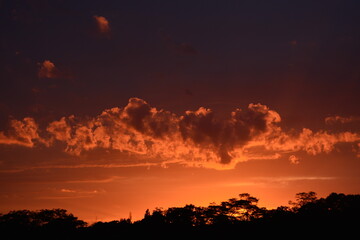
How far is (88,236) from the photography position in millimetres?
108375

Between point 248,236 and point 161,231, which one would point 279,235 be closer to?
point 248,236

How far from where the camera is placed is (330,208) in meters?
120

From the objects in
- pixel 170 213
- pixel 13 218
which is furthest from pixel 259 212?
pixel 13 218

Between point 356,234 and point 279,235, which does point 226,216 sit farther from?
point 356,234

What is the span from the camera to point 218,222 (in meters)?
119

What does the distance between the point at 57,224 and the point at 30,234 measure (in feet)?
42.4

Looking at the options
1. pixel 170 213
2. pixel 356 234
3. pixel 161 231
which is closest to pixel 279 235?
pixel 356 234

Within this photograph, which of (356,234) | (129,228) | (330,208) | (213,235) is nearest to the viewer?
(356,234)

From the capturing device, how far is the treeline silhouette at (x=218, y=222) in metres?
93.0

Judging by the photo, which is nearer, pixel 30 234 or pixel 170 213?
pixel 30 234

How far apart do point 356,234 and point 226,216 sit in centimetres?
5195

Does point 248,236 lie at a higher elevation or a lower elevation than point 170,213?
lower

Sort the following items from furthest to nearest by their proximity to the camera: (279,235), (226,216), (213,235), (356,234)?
(226,216)
(213,235)
(279,235)
(356,234)

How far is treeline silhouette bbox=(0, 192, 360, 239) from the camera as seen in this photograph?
92956 mm
